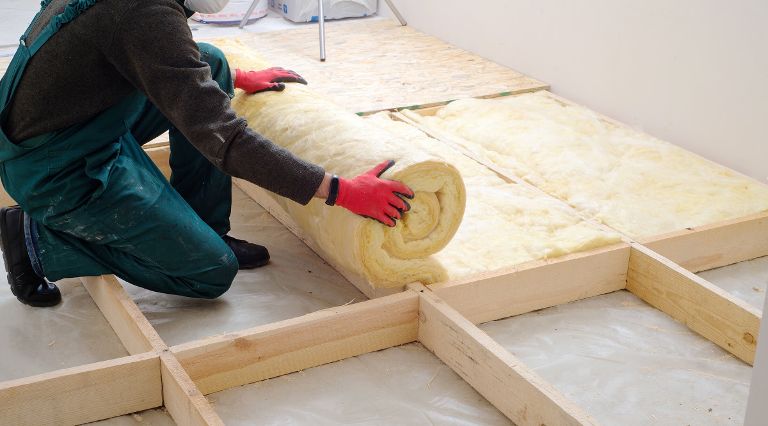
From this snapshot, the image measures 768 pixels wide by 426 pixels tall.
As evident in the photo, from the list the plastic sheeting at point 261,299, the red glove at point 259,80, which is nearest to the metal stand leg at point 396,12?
the red glove at point 259,80

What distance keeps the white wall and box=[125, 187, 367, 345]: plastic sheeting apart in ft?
5.68

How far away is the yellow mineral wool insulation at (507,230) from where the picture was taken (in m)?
2.77

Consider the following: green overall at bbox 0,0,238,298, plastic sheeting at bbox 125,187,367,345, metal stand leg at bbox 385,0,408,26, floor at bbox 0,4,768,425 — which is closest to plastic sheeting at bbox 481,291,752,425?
floor at bbox 0,4,768,425

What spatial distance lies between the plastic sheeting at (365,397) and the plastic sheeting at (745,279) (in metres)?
1.02

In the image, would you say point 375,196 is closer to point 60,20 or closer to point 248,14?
point 60,20

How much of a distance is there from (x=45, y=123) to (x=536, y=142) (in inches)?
80.2

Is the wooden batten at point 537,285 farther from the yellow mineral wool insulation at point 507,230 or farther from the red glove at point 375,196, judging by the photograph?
the red glove at point 375,196

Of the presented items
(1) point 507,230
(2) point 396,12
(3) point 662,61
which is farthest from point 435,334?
(2) point 396,12

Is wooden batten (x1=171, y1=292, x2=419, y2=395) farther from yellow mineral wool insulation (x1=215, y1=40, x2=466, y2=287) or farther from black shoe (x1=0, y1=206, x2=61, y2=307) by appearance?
black shoe (x1=0, y1=206, x2=61, y2=307)

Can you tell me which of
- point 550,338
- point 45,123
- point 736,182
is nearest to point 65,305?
point 45,123

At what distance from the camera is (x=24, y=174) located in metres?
2.44

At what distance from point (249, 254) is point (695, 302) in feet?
4.48

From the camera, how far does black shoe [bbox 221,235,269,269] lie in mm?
2910

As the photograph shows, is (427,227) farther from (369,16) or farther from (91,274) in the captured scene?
(369,16)
